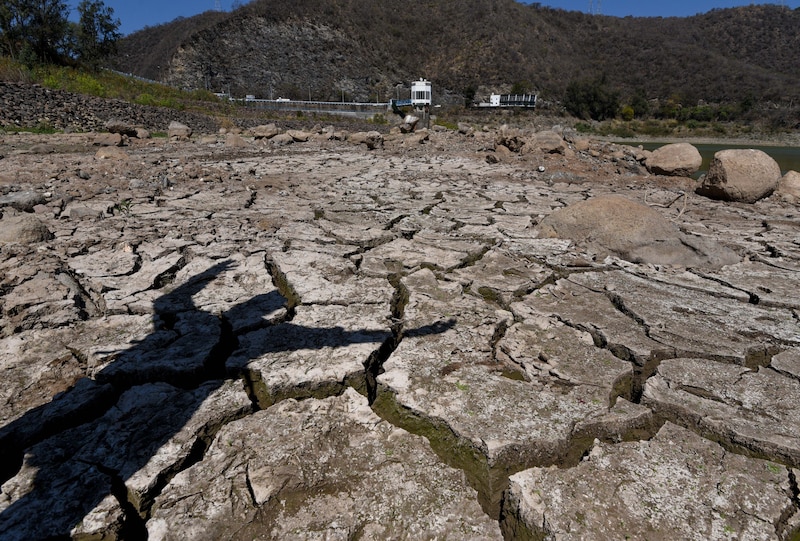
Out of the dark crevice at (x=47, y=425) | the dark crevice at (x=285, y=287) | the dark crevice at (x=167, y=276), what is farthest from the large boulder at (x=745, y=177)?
the dark crevice at (x=47, y=425)

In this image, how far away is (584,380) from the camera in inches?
63.6

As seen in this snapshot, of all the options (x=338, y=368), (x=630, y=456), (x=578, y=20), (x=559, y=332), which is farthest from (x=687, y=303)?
(x=578, y=20)

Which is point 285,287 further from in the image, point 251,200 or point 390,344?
point 251,200

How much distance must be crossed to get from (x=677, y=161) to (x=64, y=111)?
13242mm

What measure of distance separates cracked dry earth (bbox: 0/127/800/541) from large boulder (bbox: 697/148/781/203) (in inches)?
77.7

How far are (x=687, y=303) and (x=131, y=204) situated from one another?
450 centimetres

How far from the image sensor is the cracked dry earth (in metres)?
1.10

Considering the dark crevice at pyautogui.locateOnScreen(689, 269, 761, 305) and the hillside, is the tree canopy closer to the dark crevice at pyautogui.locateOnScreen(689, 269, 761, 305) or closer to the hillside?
the dark crevice at pyautogui.locateOnScreen(689, 269, 761, 305)

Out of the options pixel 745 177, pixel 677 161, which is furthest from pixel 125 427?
pixel 677 161

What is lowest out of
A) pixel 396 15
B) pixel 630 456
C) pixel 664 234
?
pixel 630 456

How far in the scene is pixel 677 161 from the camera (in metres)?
6.50

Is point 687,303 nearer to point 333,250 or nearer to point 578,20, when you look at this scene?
point 333,250

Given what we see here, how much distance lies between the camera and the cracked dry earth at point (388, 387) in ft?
3.61

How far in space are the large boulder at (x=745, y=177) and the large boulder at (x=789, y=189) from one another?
144mm
